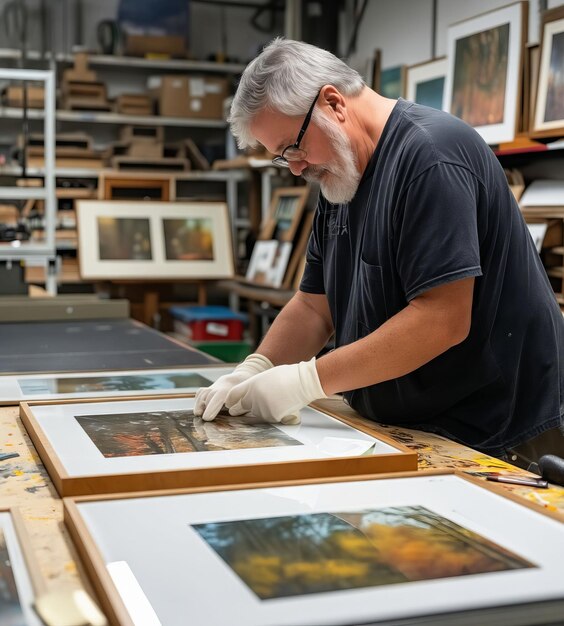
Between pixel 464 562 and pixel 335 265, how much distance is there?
35.5 inches

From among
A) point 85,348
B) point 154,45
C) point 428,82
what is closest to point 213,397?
point 85,348

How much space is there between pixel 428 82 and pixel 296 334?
3.17m

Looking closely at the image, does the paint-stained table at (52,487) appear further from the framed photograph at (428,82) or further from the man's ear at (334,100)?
the framed photograph at (428,82)

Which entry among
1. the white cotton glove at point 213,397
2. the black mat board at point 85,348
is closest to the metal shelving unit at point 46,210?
the black mat board at point 85,348

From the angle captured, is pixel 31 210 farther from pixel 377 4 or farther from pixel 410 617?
pixel 410 617

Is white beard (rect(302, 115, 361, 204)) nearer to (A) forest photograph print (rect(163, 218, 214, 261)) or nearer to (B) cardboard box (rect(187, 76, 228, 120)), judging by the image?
(A) forest photograph print (rect(163, 218, 214, 261))

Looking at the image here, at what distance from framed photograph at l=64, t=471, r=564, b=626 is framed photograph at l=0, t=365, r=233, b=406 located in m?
0.66

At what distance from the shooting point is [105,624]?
63cm

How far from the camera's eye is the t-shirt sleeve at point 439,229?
125cm

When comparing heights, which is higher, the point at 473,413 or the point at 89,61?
the point at 89,61

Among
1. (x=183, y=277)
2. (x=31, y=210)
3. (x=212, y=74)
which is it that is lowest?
(x=183, y=277)

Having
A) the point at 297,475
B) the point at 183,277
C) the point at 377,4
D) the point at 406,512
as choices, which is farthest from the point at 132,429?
the point at 377,4

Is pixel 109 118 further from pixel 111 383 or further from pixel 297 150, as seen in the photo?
pixel 297 150

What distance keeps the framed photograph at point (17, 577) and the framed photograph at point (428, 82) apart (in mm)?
3843
